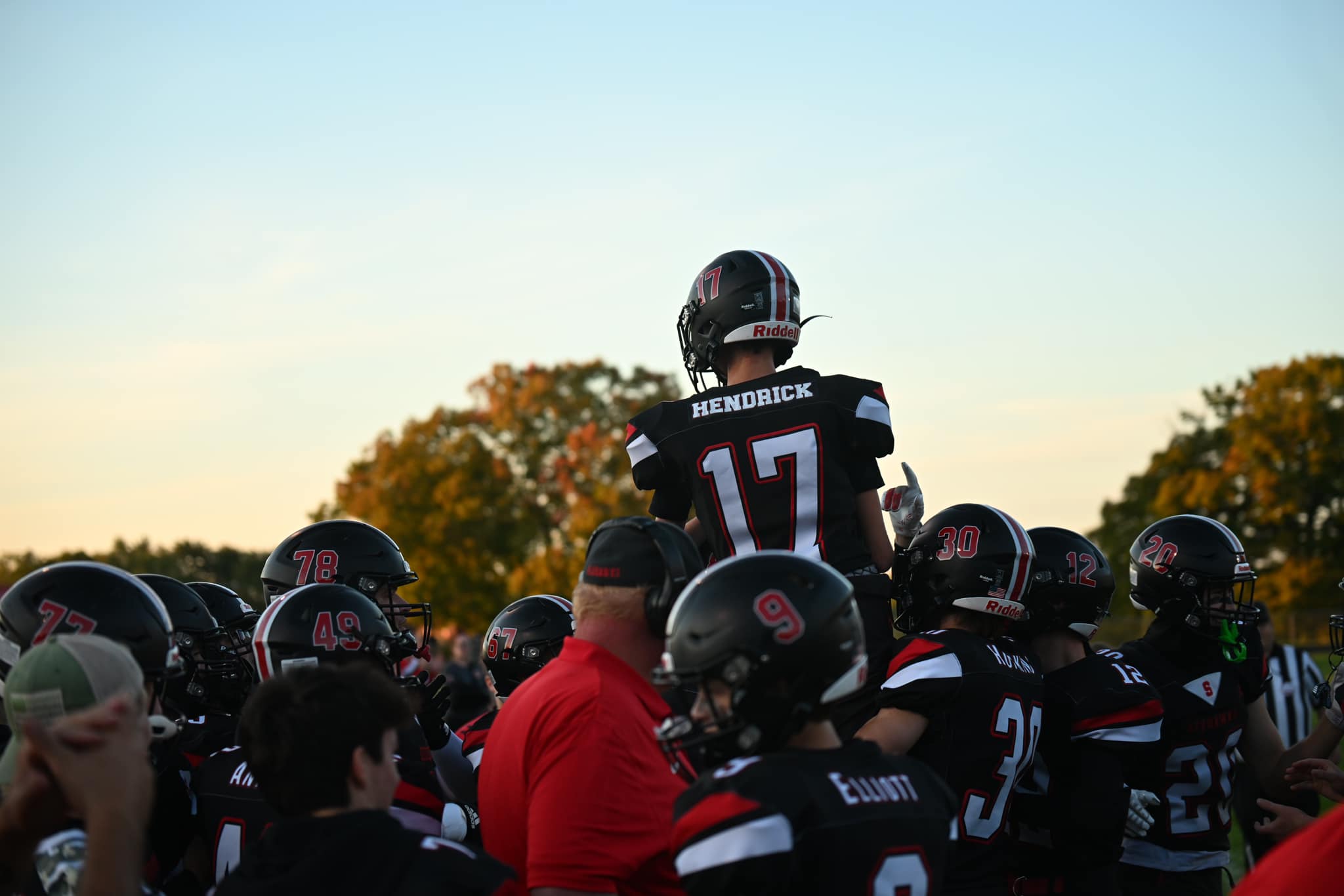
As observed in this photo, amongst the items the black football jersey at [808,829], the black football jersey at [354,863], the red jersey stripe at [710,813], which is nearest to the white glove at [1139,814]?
the black football jersey at [808,829]

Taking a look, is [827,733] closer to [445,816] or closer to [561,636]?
[445,816]

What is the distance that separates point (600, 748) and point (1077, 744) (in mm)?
2470

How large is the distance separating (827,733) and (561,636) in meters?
3.26

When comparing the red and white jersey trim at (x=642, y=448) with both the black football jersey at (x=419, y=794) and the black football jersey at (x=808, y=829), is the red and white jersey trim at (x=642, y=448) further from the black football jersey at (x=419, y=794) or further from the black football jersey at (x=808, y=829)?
the black football jersey at (x=808, y=829)

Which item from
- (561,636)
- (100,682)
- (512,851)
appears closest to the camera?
(100,682)

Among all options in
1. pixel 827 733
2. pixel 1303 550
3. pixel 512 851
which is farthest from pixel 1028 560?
pixel 1303 550

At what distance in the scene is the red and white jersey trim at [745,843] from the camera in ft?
9.00

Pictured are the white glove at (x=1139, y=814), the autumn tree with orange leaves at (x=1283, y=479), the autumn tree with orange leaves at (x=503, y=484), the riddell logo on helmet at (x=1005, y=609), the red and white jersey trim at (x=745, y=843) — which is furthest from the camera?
the autumn tree with orange leaves at (x=1283, y=479)

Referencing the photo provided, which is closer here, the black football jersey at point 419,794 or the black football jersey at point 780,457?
the black football jersey at point 419,794

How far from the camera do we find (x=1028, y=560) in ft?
16.5

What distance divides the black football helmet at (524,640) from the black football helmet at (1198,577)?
2.89 meters

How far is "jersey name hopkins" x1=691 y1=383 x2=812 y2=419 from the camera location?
4.95 m

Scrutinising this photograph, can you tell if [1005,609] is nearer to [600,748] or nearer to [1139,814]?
[1139,814]

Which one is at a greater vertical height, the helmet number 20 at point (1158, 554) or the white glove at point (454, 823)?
the helmet number 20 at point (1158, 554)
